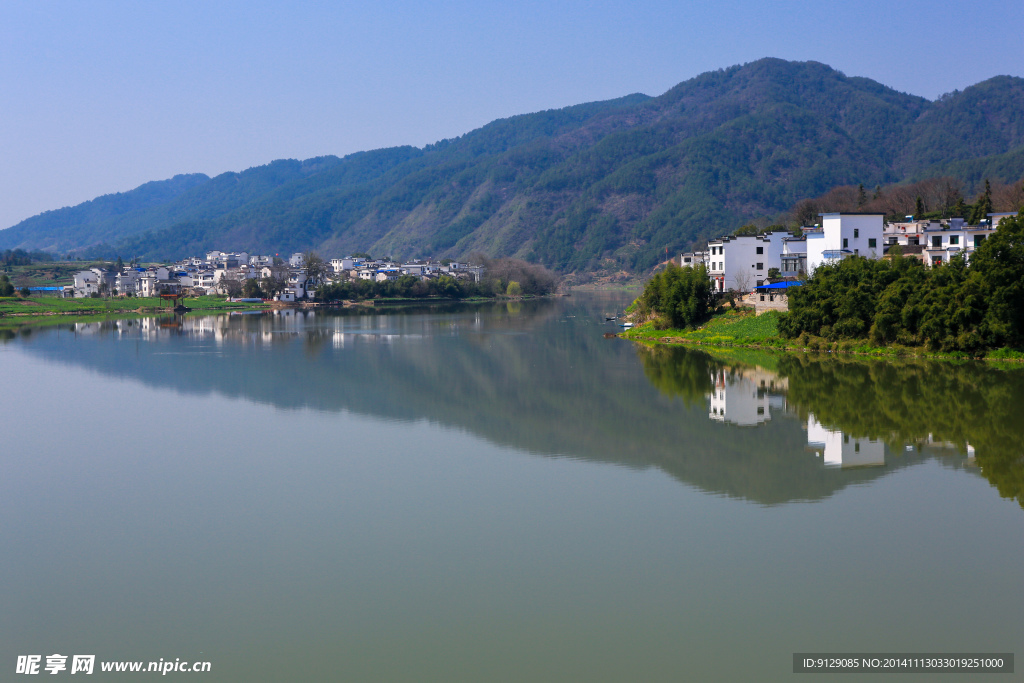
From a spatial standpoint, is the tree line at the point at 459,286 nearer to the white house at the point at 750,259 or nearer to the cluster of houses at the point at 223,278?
the cluster of houses at the point at 223,278

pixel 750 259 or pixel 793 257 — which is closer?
pixel 793 257

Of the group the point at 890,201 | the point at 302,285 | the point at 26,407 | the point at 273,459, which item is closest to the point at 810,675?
the point at 273,459

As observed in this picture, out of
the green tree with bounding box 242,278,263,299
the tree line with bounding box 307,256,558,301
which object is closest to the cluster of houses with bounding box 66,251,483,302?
the green tree with bounding box 242,278,263,299

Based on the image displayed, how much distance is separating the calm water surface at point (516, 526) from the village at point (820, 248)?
914cm

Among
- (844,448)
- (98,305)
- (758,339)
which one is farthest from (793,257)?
(98,305)

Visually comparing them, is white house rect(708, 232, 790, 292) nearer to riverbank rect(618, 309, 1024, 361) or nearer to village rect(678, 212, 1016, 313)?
village rect(678, 212, 1016, 313)

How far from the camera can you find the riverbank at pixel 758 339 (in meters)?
19.1

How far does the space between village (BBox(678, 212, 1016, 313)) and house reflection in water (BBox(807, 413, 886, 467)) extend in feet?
43.2

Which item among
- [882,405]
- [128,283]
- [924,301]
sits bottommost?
[882,405]

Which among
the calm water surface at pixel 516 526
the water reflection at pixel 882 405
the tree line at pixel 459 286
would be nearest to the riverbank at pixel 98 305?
the tree line at pixel 459 286

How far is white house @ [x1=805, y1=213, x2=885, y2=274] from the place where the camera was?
2694 cm

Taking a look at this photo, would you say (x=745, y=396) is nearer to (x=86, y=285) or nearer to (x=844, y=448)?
(x=844, y=448)

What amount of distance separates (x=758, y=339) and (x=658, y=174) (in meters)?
98.4

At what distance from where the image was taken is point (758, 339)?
923 inches
